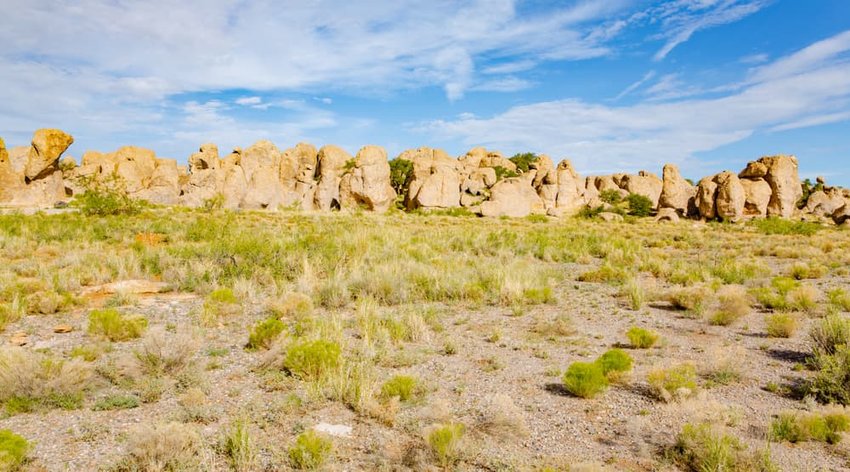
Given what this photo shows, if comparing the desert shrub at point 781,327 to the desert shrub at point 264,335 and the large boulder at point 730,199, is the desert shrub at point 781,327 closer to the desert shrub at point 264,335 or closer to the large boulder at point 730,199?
the desert shrub at point 264,335

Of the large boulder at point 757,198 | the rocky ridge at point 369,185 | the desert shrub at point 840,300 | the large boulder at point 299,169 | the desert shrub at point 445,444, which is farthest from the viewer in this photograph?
the large boulder at point 299,169

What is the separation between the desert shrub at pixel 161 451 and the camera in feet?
12.6

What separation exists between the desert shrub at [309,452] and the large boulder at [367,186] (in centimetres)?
3739

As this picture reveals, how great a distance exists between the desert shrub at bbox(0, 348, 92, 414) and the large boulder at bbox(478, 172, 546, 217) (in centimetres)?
3505

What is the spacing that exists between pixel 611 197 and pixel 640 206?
11.0 ft

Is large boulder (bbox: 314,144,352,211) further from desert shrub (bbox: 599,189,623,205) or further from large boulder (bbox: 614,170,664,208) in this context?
large boulder (bbox: 614,170,664,208)

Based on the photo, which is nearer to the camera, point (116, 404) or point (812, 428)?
point (812, 428)

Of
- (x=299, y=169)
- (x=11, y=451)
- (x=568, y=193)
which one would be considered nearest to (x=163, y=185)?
(x=299, y=169)

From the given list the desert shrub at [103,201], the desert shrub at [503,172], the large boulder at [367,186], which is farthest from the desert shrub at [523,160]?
the desert shrub at [103,201]

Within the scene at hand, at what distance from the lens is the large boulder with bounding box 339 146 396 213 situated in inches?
1622

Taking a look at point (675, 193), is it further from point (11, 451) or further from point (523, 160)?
point (11, 451)

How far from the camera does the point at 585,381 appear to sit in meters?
5.39

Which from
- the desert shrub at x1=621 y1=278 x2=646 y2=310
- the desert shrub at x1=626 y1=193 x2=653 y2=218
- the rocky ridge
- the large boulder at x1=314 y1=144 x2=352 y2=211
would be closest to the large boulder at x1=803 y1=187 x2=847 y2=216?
the rocky ridge

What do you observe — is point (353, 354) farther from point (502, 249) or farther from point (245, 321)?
point (502, 249)
